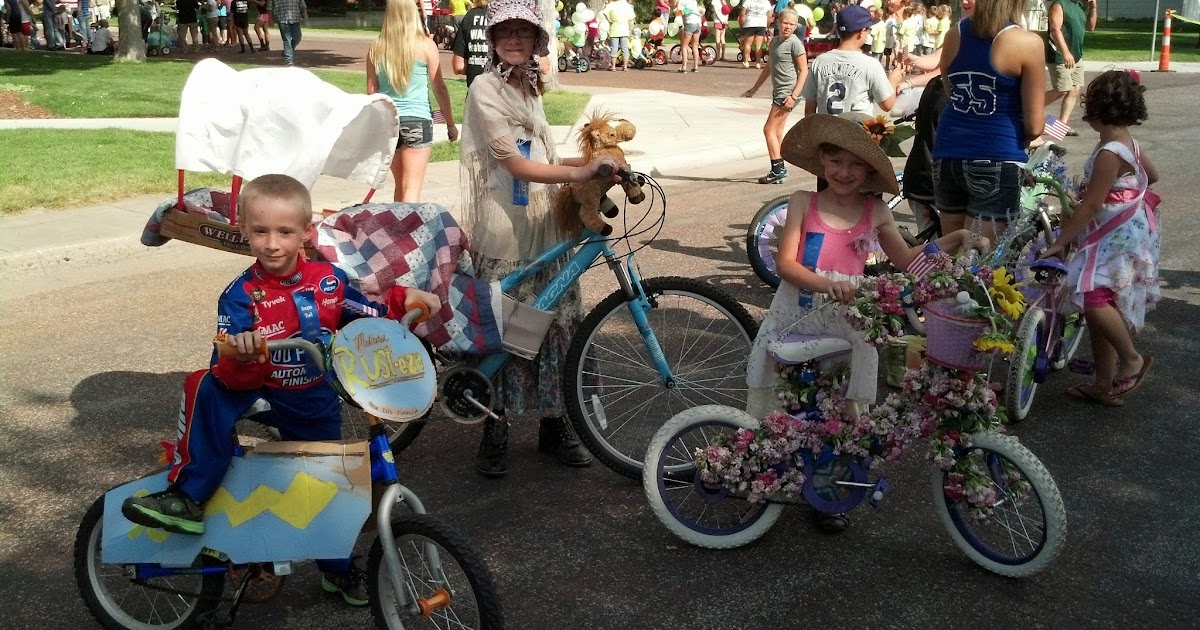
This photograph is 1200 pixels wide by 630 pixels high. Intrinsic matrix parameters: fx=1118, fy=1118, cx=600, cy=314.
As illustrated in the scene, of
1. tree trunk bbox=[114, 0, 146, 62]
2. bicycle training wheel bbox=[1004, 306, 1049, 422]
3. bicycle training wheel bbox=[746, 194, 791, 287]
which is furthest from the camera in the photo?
tree trunk bbox=[114, 0, 146, 62]

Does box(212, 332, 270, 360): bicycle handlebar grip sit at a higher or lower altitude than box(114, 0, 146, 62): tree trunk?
lower

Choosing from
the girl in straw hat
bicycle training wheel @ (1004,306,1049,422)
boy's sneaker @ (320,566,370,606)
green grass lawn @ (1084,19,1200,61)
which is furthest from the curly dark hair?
green grass lawn @ (1084,19,1200,61)

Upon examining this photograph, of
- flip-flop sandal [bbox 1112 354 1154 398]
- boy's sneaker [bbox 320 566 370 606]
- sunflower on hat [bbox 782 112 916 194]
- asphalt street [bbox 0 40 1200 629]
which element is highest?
sunflower on hat [bbox 782 112 916 194]

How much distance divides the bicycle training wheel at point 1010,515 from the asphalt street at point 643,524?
0.31 ft

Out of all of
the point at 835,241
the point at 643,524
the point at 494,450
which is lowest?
the point at 643,524

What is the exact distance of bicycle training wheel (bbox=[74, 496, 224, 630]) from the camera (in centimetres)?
347

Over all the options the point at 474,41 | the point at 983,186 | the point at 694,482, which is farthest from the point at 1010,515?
the point at 474,41

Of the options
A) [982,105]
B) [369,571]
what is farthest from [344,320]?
[982,105]

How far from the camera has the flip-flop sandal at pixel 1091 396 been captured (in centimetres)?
555

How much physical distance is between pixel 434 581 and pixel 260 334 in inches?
34.1

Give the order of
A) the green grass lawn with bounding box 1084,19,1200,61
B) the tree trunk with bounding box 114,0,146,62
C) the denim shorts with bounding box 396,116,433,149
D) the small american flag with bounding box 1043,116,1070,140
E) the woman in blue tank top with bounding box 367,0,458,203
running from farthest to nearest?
the green grass lawn with bounding box 1084,19,1200,61 → the tree trunk with bounding box 114,0,146,62 → the denim shorts with bounding box 396,116,433,149 → the woman in blue tank top with bounding box 367,0,458,203 → the small american flag with bounding box 1043,116,1070,140

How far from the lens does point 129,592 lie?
371 cm

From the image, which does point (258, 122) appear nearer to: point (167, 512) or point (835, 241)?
point (167, 512)

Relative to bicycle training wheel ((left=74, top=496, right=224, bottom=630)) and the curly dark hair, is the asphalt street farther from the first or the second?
the curly dark hair
